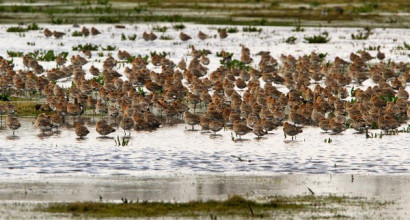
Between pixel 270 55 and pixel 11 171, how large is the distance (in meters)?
21.2

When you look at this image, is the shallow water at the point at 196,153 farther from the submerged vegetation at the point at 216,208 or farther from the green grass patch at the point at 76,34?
the green grass patch at the point at 76,34

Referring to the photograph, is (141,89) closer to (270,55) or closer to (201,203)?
(270,55)

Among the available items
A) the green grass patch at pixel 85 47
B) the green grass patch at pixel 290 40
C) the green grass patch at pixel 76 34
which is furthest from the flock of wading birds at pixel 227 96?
the green grass patch at pixel 76 34

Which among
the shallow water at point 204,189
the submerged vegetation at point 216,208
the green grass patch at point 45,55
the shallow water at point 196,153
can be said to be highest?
the green grass patch at point 45,55

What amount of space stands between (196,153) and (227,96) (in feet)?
28.8

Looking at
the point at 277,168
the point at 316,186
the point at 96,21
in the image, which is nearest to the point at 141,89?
the point at 277,168

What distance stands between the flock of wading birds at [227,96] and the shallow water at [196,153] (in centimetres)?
41

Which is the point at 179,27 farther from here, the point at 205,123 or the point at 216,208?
the point at 216,208

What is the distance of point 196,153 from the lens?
2245cm

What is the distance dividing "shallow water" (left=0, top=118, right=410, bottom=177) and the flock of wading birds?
1.34 ft

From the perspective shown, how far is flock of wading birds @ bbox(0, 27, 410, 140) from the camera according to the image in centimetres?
2589

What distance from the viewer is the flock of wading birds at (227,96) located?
1019 inches

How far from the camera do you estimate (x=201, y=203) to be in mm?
16562

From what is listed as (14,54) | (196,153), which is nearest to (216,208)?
(196,153)
